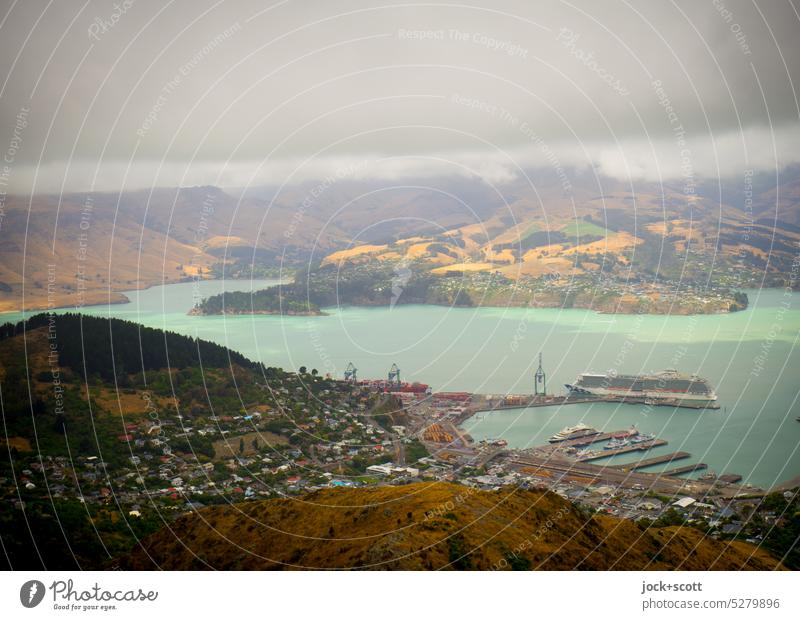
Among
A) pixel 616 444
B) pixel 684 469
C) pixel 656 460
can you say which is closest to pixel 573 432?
pixel 616 444

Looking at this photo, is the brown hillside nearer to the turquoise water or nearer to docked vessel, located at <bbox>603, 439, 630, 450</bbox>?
the turquoise water

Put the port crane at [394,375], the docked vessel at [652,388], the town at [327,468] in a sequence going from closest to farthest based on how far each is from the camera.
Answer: the town at [327,468]
the docked vessel at [652,388]
the port crane at [394,375]

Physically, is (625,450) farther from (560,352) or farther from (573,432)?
(560,352)

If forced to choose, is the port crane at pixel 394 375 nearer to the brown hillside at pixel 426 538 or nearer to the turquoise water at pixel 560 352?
the turquoise water at pixel 560 352

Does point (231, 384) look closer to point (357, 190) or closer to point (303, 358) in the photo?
point (303, 358)

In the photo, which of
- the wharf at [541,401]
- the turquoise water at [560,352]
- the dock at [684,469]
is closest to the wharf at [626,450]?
the turquoise water at [560,352]

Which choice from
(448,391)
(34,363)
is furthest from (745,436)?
(34,363)
